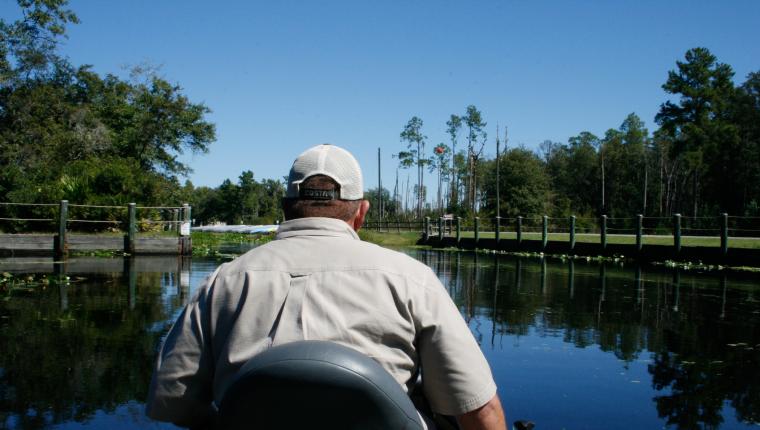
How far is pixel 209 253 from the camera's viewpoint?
21.5 metres

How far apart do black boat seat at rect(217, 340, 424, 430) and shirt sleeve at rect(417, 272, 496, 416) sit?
0.93ft

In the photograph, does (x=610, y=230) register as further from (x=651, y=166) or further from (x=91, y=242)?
(x=651, y=166)

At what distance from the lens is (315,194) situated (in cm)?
200

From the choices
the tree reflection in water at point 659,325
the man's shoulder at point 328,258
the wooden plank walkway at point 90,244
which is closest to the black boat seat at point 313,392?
the man's shoulder at point 328,258

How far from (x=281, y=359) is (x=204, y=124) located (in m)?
43.8

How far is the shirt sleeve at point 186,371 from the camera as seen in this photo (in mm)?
1772

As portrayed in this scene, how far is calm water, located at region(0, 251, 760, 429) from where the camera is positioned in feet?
13.8

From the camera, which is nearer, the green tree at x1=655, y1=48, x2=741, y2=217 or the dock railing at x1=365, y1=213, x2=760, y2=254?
the dock railing at x1=365, y1=213, x2=760, y2=254

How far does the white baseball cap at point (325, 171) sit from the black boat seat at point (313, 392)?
0.64m

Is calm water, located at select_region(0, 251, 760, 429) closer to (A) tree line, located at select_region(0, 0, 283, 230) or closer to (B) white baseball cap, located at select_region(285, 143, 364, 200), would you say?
(B) white baseball cap, located at select_region(285, 143, 364, 200)

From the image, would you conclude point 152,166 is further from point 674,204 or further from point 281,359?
point 674,204

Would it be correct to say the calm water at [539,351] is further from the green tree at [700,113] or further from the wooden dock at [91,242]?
the green tree at [700,113]

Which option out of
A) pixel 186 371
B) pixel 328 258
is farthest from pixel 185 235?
pixel 328 258

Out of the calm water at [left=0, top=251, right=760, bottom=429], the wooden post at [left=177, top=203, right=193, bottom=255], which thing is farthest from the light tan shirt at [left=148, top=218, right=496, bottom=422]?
the wooden post at [left=177, top=203, right=193, bottom=255]
